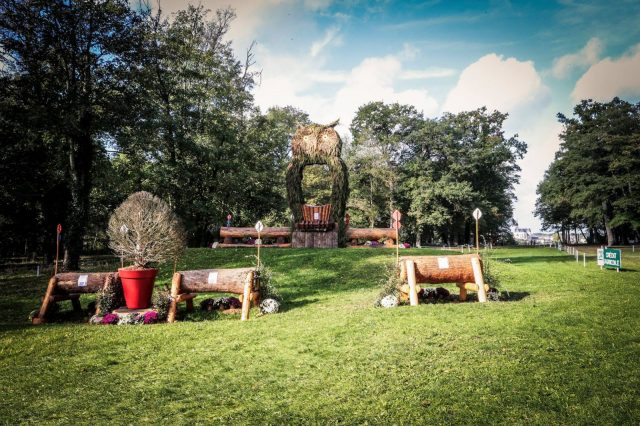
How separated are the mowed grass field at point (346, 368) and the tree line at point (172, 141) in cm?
1312

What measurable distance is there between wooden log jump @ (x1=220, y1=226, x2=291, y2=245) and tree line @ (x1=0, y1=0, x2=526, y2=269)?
352 cm

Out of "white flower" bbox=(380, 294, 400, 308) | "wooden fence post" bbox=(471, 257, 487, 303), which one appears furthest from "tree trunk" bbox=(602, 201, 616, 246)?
"white flower" bbox=(380, 294, 400, 308)

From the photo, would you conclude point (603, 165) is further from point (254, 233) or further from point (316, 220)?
point (254, 233)

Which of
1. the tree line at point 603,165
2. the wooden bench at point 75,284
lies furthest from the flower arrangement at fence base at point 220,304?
the tree line at point 603,165

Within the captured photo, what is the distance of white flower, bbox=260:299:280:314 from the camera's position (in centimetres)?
910

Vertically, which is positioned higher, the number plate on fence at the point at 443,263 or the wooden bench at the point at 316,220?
the wooden bench at the point at 316,220

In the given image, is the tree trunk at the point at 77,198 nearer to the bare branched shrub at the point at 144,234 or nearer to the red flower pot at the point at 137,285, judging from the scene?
the bare branched shrub at the point at 144,234

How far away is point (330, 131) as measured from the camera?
849 inches

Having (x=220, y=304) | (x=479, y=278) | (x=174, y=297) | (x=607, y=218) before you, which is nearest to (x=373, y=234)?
(x=479, y=278)

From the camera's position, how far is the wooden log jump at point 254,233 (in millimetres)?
→ 22556

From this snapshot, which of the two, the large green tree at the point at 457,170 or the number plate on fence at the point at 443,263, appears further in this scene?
the large green tree at the point at 457,170

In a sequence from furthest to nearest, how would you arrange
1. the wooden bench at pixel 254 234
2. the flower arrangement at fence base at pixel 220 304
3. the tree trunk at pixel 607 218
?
the tree trunk at pixel 607 218 → the wooden bench at pixel 254 234 → the flower arrangement at fence base at pixel 220 304

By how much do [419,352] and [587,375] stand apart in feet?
6.65

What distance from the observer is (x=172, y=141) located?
25.6 meters
